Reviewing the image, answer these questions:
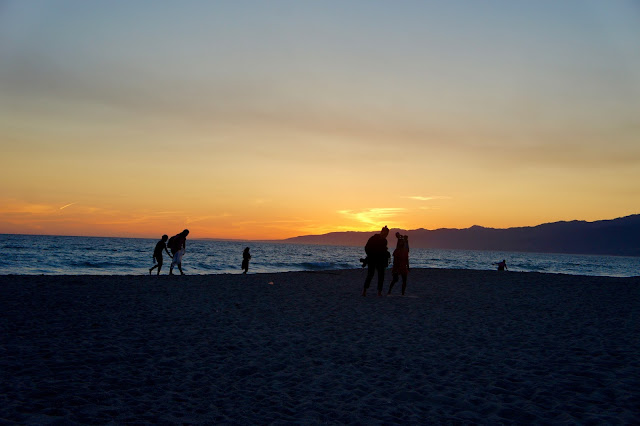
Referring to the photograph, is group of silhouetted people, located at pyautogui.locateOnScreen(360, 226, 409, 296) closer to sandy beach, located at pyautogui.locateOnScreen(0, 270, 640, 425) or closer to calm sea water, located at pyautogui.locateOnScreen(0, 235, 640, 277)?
sandy beach, located at pyautogui.locateOnScreen(0, 270, 640, 425)

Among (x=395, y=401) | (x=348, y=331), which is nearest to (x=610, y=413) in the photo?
(x=395, y=401)

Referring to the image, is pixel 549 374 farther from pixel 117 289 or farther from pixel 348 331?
pixel 117 289

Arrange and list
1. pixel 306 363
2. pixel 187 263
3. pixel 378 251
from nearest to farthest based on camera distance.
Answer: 1. pixel 306 363
2. pixel 378 251
3. pixel 187 263

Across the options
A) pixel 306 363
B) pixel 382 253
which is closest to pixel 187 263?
pixel 382 253

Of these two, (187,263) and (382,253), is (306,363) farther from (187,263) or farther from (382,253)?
(187,263)

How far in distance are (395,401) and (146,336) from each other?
18.7 feet

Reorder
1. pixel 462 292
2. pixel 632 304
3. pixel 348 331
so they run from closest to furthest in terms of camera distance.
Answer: pixel 348 331, pixel 632 304, pixel 462 292

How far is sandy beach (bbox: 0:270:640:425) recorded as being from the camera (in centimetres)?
494

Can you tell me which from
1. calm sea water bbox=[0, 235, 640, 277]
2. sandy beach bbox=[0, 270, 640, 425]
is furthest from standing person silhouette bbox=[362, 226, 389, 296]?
calm sea water bbox=[0, 235, 640, 277]

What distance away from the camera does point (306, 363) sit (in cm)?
712

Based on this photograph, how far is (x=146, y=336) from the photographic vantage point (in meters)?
8.69

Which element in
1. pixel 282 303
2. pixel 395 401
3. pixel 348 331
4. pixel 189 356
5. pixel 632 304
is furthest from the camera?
pixel 632 304

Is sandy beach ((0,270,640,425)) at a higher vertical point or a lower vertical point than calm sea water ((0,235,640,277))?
higher

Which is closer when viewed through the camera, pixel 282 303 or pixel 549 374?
pixel 549 374
